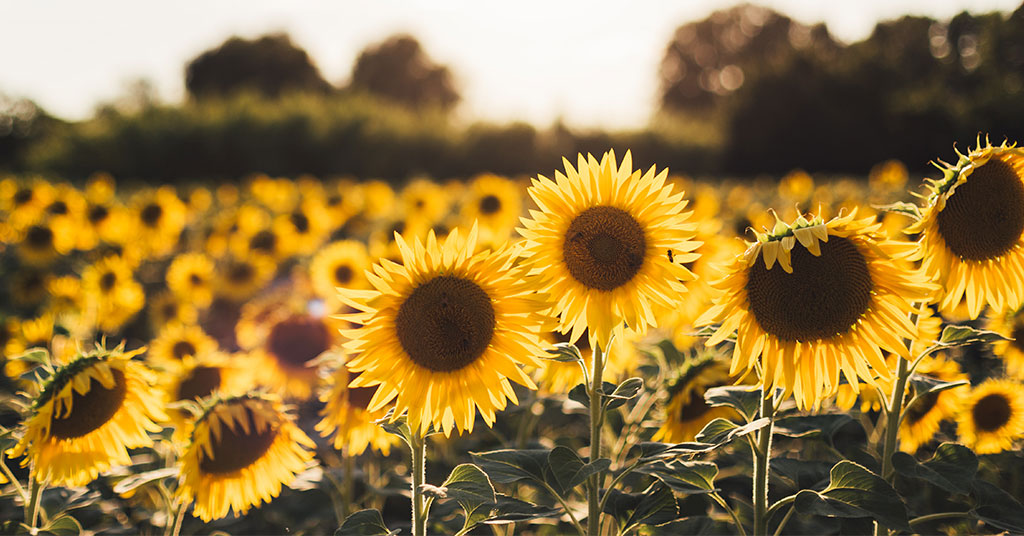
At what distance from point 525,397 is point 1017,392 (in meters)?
1.78

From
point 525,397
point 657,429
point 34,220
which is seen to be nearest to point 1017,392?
point 657,429

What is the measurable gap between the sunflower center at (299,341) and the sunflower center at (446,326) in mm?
1927

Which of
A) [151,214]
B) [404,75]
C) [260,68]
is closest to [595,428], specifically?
[151,214]

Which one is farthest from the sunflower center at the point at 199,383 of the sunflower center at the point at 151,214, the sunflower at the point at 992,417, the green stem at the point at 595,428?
the sunflower center at the point at 151,214

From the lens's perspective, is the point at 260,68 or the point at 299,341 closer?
the point at 299,341

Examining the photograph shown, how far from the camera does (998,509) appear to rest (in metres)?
1.64

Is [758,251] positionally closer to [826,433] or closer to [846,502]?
[846,502]

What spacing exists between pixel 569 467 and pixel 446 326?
0.42 m

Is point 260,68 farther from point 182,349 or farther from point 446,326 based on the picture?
point 446,326

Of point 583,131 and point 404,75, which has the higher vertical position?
point 404,75

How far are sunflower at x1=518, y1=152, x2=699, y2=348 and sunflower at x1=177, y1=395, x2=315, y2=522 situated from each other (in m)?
0.90

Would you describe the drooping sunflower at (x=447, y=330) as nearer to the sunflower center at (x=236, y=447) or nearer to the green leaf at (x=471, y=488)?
the green leaf at (x=471, y=488)

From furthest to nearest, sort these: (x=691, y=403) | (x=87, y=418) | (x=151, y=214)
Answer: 1. (x=151, y=214)
2. (x=691, y=403)
3. (x=87, y=418)

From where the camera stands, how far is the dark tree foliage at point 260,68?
153 ft
